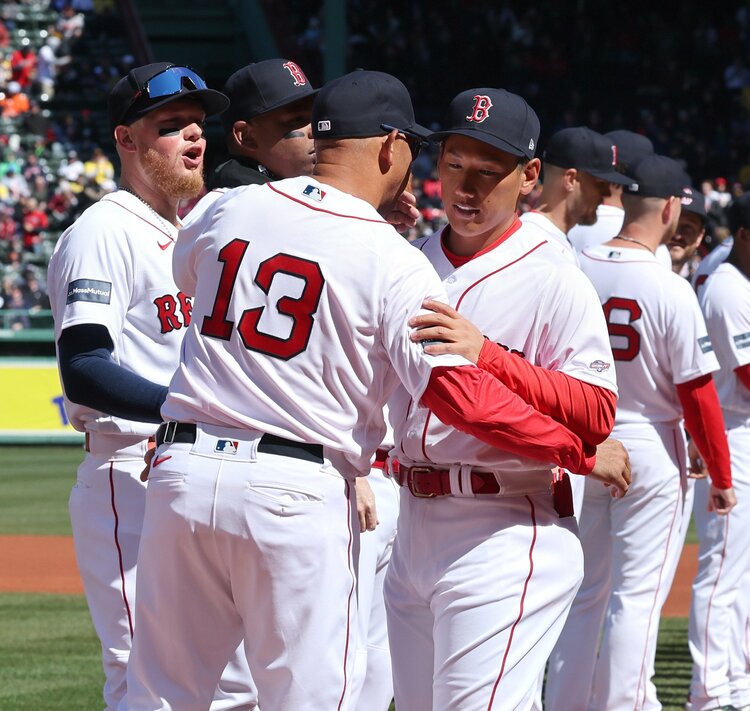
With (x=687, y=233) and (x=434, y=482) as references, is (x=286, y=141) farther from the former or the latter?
(x=687, y=233)

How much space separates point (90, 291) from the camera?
3879mm

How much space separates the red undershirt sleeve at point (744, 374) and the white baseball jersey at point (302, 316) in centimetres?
338

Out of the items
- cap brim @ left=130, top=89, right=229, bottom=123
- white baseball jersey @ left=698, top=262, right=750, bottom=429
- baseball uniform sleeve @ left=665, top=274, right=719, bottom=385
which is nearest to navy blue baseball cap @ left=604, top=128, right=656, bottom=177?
white baseball jersey @ left=698, top=262, right=750, bottom=429

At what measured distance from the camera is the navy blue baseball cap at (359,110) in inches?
126

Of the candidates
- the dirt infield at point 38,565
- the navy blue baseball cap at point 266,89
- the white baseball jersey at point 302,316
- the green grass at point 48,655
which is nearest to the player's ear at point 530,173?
the white baseball jersey at point 302,316

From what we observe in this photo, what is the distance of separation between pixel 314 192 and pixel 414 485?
86 cm

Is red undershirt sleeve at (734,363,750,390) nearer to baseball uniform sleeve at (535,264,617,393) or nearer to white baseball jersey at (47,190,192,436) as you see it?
baseball uniform sleeve at (535,264,617,393)

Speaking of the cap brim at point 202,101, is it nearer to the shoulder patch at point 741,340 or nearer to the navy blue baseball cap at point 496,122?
the navy blue baseball cap at point 496,122

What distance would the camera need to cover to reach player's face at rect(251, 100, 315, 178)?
14.8 feet

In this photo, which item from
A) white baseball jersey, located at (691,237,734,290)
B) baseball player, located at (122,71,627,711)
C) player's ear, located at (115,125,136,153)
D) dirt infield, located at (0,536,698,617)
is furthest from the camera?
dirt infield, located at (0,536,698,617)

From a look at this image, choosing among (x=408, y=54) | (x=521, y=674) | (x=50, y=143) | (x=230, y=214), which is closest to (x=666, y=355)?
(x=521, y=674)

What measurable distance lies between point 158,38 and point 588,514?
85.9 ft

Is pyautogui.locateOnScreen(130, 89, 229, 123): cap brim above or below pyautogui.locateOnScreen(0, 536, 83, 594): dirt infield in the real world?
above

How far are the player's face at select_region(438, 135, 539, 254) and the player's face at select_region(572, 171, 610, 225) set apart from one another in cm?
226
